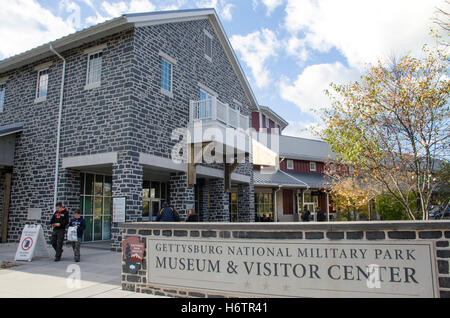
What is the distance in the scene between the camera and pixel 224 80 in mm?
19078

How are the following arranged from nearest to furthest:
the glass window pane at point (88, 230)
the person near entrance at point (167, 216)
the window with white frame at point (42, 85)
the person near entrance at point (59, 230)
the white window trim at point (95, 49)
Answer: the person near entrance at point (59, 230), the person near entrance at point (167, 216), the white window trim at point (95, 49), the glass window pane at point (88, 230), the window with white frame at point (42, 85)

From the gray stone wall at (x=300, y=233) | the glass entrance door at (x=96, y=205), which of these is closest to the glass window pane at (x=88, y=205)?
the glass entrance door at (x=96, y=205)

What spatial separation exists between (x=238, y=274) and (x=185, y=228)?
3.92 ft

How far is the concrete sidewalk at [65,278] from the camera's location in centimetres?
623

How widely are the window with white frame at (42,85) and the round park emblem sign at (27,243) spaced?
7080 millimetres

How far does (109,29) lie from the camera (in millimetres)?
12820

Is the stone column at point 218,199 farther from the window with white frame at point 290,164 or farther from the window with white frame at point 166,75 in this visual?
the window with white frame at point 290,164

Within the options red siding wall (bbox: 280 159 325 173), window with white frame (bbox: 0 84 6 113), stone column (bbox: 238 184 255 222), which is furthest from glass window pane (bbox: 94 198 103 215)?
red siding wall (bbox: 280 159 325 173)

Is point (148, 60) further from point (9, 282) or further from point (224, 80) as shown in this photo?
point (9, 282)

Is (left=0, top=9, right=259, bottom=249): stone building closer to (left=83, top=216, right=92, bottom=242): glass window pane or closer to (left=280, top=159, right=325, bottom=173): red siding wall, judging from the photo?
(left=83, top=216, right=92, bottom=242): glass window pane

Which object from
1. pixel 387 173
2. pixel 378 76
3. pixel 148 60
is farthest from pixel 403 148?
pixel 148 60

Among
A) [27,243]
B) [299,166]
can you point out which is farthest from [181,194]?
[299,166]

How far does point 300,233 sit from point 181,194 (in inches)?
387

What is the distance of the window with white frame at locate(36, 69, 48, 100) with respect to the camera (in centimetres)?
1510
